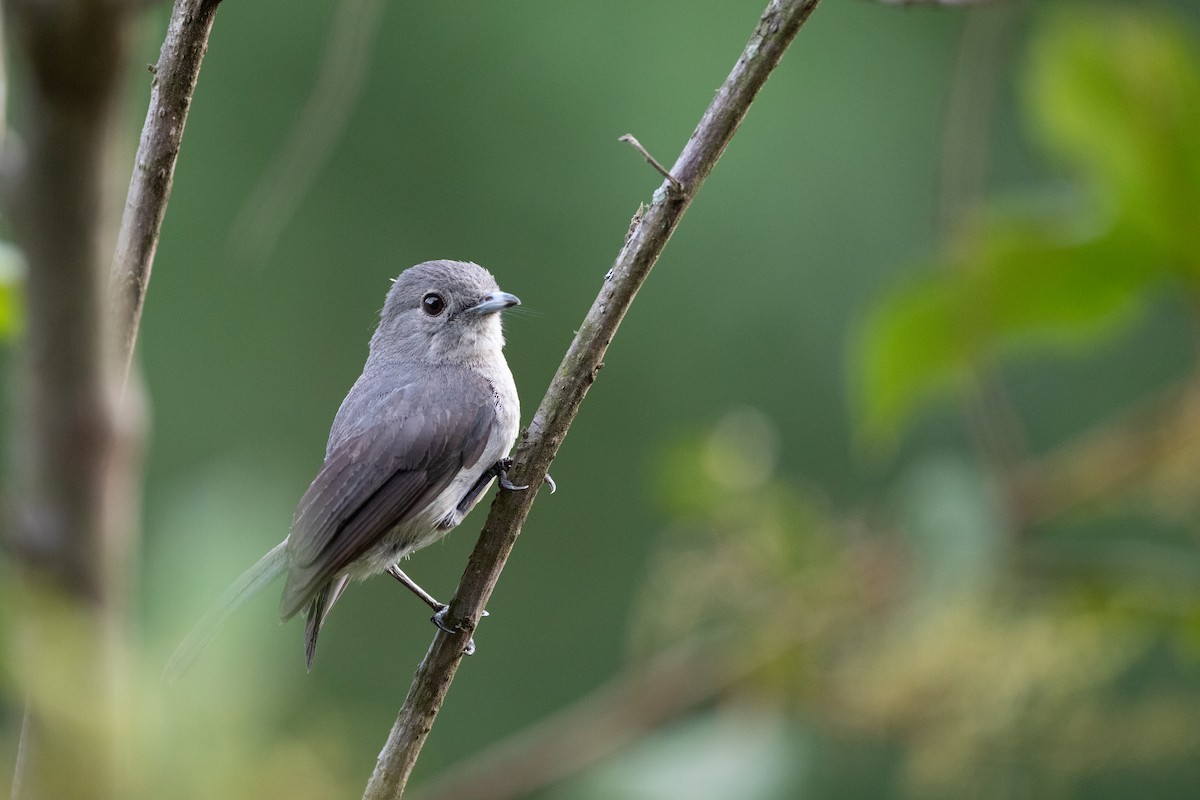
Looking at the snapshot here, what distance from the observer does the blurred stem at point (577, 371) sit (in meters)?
1.73

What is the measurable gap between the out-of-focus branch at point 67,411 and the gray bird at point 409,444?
70.4 inches

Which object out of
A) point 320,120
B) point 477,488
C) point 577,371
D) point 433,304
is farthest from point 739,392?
point 320,120

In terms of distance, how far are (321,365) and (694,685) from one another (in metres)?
4.72

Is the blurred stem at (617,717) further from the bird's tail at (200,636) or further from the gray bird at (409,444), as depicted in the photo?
the bird's tail at (200,636)

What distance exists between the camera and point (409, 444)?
314 centimetres

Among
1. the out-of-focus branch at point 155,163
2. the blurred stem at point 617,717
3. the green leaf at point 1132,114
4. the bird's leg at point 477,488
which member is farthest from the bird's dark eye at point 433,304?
the out-of-focus branch at point 155,163

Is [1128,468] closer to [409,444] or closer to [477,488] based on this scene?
[477,488]

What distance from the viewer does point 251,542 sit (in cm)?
97

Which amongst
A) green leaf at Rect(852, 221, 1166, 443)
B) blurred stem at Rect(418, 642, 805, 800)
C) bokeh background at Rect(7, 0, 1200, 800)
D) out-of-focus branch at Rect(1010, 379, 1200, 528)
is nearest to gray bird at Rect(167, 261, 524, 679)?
bokeh background at Rect(7, 0, 1200, 800)

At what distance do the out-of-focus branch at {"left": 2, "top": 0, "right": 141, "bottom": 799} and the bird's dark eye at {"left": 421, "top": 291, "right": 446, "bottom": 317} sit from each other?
9.46ft

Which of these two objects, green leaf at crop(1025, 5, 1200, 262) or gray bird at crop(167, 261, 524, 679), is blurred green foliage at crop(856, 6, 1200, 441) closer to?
green leaf at crop(1025, 5, 1200, 262)

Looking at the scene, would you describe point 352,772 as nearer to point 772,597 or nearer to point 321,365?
point 772,597

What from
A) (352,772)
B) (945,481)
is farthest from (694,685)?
(352,772)

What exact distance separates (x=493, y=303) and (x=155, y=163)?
2155 millimetres
